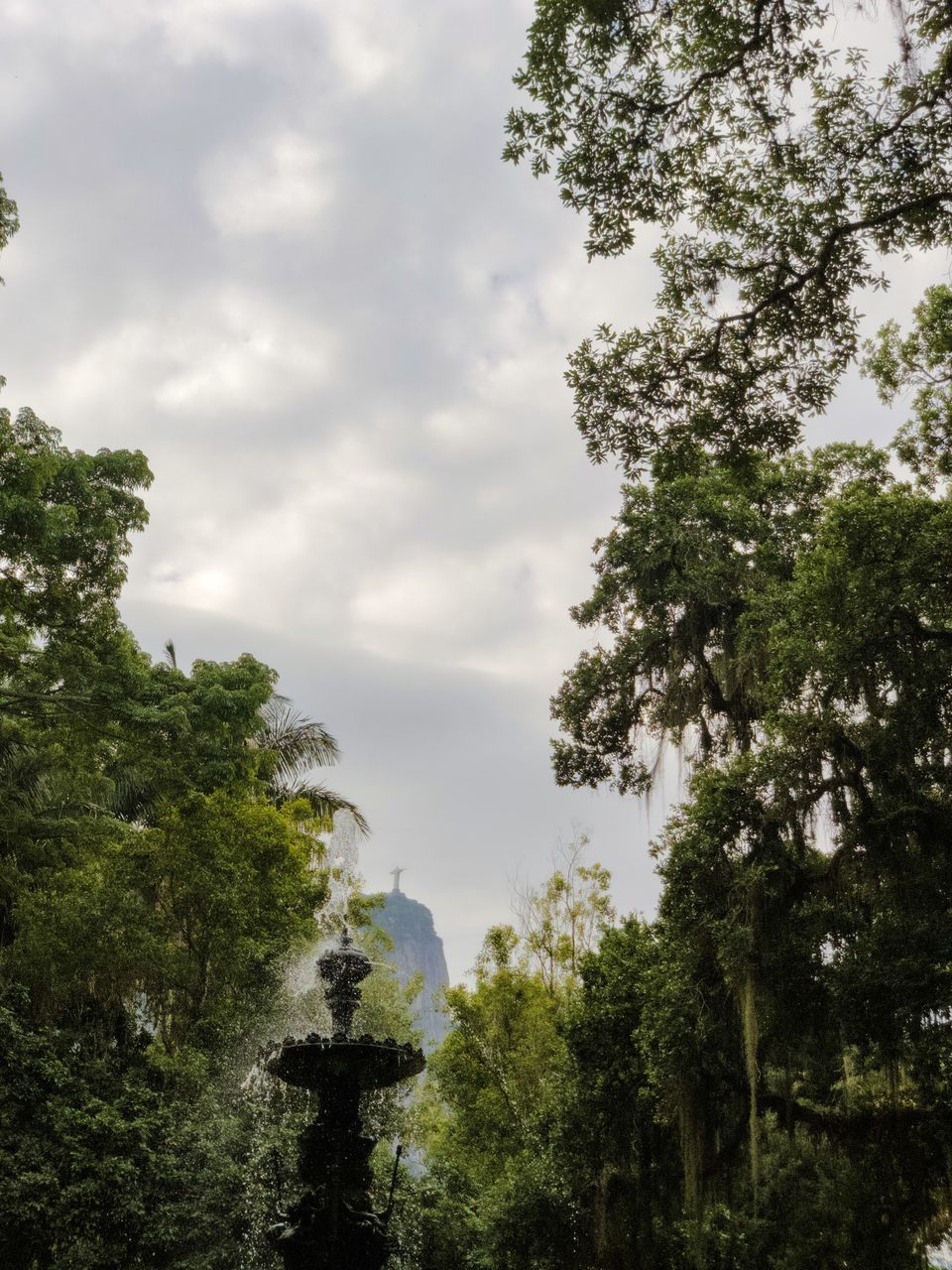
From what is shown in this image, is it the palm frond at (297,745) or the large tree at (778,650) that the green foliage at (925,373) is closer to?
the large tree at (778,650)

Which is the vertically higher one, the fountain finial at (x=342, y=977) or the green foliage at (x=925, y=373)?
the green foliage at (x=925, y=373)

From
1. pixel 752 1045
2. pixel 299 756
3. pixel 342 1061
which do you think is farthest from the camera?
pixel 299 756

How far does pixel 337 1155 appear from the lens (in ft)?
27.2

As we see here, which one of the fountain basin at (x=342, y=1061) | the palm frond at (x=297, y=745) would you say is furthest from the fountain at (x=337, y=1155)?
the palm frond at (x=297, y=745)

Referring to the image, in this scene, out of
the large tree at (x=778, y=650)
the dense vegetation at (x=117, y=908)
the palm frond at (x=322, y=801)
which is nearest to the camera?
the large tree at (x=778, y=650)

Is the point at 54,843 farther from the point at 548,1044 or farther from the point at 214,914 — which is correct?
the point at 548,1044

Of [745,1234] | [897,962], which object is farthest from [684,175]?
[745,1234]

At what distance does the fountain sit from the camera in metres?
7.83

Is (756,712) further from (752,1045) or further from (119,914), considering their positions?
(119,914)

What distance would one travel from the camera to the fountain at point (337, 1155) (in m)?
7.83

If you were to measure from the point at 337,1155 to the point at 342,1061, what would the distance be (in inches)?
29.2

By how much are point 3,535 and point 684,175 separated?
8.35 m

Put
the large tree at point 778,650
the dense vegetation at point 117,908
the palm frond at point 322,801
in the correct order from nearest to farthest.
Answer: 1. the large tree at point 778,650
2. the dense vegetation at point 117,908
3. the palm frond at point 322,801

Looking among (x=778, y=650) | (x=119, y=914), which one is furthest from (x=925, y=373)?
(x=119, y=914)
